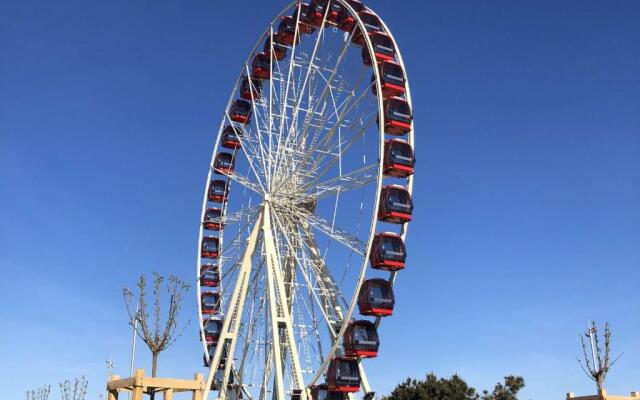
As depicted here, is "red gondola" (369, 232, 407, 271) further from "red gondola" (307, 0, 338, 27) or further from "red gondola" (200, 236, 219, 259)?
"red gondola" (200, 236, 219, 259)

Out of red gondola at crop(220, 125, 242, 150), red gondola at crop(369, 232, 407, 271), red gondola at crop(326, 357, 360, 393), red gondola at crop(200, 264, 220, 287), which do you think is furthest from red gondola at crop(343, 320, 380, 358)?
red gondola at crop(220, 125, 242, 150)

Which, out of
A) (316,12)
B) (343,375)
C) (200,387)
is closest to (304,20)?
(316,12)

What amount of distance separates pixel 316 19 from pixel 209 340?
65.9ft

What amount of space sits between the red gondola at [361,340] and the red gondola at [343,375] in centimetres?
49

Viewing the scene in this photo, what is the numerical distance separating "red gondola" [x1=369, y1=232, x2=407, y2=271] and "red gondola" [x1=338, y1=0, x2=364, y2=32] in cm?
1206

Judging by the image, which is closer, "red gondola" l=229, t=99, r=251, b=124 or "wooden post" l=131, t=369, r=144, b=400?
"wooden post" l=131, t=369, r=144, b=400

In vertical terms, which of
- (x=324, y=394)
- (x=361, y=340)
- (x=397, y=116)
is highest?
(x=397, y=116)

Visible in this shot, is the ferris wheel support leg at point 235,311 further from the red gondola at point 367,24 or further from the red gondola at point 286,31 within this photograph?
Result: the red gondola at point 286,31

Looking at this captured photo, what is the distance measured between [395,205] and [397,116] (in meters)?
4.29

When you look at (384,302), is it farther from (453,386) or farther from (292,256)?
(453,386)

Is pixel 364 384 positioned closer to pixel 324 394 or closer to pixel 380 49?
pixel 324 394

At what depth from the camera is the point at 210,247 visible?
1793 inches

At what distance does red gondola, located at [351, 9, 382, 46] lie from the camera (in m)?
35.4

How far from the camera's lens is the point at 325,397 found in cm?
3053
